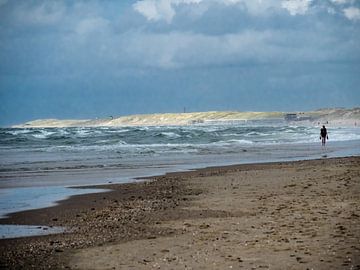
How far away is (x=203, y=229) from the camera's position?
9.35m

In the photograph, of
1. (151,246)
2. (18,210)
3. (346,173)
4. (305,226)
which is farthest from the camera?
(346,173)

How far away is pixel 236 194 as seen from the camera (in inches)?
547

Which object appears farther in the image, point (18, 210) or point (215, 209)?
point (18, 210)

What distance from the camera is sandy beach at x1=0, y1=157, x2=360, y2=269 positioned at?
728cm

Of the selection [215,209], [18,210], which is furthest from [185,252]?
[18,210]

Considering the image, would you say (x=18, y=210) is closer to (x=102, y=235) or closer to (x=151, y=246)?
(x=102, y=235)

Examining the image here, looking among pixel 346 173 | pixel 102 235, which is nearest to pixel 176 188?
pixel 346 173

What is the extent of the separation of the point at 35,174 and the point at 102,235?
14.0m

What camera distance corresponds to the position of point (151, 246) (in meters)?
8.24

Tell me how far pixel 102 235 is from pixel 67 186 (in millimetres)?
9025

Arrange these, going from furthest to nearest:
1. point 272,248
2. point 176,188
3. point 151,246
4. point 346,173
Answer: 1. point 346,173
2. point 176,188
3. point 151,246
4. point 272,248

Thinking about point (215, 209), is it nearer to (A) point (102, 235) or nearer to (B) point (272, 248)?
(A) point (102, 235)

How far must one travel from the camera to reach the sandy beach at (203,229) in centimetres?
728

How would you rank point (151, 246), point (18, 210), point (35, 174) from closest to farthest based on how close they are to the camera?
point (151, 246)
point (18, 210)
point (35, 174)
